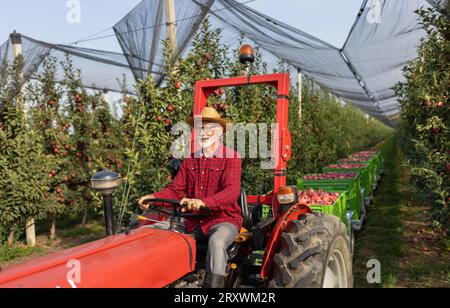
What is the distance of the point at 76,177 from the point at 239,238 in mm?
5640

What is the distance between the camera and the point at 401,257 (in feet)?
16.5

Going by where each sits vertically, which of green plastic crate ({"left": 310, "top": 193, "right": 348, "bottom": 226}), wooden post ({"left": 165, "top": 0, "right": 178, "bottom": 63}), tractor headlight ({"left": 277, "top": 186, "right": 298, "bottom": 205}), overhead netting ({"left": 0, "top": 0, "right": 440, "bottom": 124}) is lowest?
green plastic crate ({"left": 310, "top": 193, "right": 348, "bottom": 226})

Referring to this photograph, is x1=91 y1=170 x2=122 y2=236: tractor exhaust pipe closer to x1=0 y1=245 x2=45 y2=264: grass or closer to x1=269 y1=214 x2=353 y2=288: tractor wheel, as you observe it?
x1=269 y1=214 x2=353 y2=288: tractor wheel

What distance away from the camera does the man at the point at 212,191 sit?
2.22 metres

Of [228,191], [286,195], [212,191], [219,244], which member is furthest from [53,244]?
[286,195]

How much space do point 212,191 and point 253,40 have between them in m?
5.48

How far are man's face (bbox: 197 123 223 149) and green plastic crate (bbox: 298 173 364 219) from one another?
10.8 ft

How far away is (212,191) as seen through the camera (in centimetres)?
274

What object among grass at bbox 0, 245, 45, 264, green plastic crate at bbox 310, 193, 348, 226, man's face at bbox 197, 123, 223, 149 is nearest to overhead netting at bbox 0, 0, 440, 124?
man's face at bbox 197, 123, 223, 149

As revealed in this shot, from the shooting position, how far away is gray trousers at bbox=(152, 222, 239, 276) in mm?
2193

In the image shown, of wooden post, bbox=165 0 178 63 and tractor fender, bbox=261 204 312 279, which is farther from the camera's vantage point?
wooden post, bbox=165 0 178 63

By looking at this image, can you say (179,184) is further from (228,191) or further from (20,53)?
(20,53)

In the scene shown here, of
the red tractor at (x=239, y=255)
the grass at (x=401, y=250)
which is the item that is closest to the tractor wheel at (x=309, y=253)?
the red tractor at (x=239, y=255)
